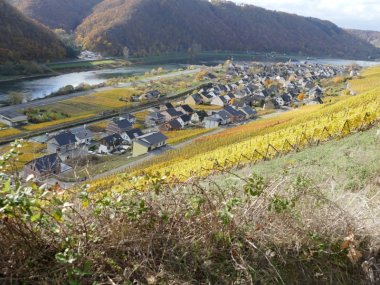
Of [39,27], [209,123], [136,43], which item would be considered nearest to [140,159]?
[209,123]

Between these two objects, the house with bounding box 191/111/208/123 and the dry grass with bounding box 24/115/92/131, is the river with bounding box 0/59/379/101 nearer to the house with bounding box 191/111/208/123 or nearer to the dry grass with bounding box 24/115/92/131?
the dry grass with bounding box 24/115/92/131

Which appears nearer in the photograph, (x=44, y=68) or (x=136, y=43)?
(x=44, y=68)

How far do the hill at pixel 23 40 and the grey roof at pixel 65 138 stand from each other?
33853 mm

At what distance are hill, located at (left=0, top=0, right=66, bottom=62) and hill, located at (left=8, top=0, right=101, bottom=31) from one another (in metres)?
29.3

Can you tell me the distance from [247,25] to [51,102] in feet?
A: 286

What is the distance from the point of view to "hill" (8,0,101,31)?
89688mm

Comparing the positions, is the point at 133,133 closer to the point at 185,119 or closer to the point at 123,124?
the point at 123,124

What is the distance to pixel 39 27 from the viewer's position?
62312mm

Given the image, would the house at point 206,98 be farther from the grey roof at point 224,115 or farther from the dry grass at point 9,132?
the dry grass at point 9,132

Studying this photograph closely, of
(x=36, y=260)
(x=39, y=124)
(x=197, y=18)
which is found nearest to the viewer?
(x=36, y=260)

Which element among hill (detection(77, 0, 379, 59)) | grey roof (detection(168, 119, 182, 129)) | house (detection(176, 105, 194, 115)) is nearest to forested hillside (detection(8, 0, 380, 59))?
hill (detection(77, 0, 379, 59))

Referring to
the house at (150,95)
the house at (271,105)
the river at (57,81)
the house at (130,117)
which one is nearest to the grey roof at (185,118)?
the house at (130,117)

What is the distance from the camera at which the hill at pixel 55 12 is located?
89.7 m

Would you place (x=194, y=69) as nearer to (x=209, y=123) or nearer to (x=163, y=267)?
(x=209, y=123)
